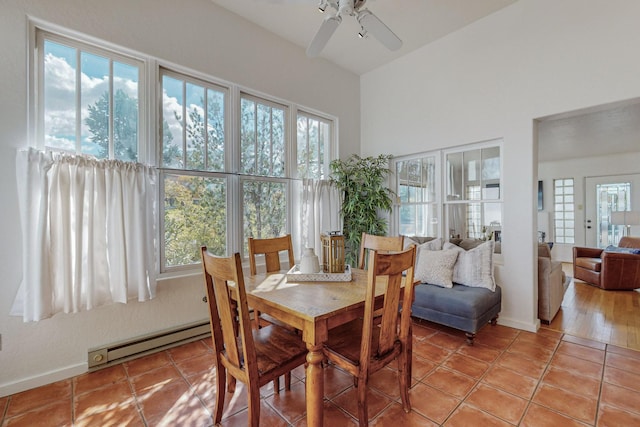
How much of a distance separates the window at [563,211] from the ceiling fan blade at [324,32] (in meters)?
7.59

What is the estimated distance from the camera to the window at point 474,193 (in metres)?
3.21

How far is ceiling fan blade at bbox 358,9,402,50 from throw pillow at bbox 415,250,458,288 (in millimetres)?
2080

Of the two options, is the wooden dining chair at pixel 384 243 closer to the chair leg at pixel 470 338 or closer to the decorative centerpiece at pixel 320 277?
the decorative centerpiece at pixel 320 277

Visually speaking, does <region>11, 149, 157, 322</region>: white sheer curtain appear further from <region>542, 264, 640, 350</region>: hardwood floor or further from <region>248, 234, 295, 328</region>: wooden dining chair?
<region>542, 264, 640, 350</region>: hardwood floor

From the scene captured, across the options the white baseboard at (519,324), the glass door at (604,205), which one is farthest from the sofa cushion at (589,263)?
the white baseboard at (519,324)

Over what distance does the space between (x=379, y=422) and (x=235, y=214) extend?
222cm

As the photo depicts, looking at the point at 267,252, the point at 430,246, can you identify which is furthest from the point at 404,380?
the point at 430,246

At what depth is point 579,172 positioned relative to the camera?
674 cm

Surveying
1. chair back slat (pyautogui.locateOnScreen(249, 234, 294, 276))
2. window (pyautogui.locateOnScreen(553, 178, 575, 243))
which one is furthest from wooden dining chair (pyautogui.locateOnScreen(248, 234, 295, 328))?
window (pyautogui.locateOnScreen(553, 178, 575, 243))

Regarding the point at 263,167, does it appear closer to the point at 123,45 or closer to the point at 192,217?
the point at 192,217

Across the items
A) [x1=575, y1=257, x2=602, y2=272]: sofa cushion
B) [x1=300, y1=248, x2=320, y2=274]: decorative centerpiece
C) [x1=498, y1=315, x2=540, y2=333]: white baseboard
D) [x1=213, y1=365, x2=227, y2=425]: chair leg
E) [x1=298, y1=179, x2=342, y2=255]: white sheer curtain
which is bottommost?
[x1=498, y1=315, x2=540, y2=333]: white baseboard

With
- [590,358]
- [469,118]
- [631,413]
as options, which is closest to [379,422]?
[631,413]

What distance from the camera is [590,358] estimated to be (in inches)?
91.3

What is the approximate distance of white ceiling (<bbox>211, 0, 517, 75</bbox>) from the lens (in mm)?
2895
